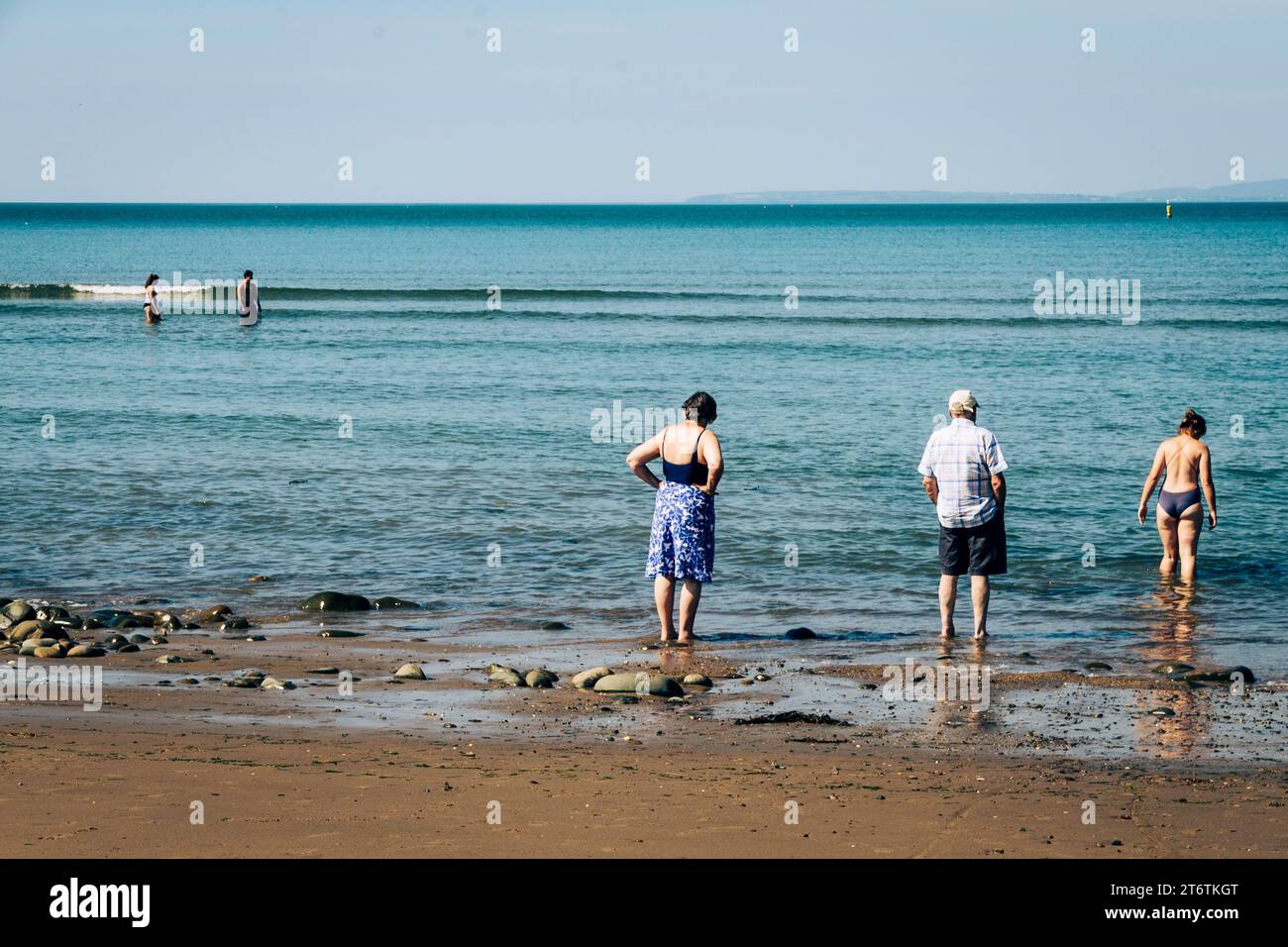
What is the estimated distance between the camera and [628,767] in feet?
22.1

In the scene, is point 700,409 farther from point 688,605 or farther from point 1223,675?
point 1223,675

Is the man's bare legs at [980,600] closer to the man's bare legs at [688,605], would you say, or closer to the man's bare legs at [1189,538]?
the man's bare legs at [688,605]

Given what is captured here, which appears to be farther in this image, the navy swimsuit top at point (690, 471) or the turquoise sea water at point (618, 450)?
the turquoise sea water at point (618, 450)

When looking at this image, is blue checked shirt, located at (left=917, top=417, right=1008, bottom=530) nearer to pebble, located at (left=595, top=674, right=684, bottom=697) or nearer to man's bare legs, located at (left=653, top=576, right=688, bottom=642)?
man's bare legs, located at (left=653, top=576, right=688, bottom=642)

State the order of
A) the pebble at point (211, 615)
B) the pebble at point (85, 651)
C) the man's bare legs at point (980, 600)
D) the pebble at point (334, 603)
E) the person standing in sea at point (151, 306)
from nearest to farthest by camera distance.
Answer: the pebble at point (85, 651) < the man's bare legs at point (980, 600) < the pebble at point (211, 615) < the pebble at point (334, 603) < the person standing in sea at point (151, 306)

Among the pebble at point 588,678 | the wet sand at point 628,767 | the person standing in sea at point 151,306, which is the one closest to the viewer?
the wet sand at point 628,767

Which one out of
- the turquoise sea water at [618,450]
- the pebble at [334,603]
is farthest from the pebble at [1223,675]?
the pebble at [334,603]

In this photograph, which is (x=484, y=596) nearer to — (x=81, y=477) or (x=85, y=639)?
(x=85, y=639)

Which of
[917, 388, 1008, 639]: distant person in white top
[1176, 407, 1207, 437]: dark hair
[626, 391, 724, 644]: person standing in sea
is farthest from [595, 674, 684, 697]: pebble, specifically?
[1176, 407, 1207, 437]: dark hair

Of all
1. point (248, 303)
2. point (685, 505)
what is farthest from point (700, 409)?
point (248, 303)

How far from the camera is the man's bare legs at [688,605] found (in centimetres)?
980

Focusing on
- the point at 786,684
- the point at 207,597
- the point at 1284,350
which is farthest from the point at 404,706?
the point at 1284,350

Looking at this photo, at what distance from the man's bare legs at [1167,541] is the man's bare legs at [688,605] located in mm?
4787

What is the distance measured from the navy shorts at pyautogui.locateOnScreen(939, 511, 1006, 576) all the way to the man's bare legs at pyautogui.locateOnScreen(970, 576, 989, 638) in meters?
0.11
